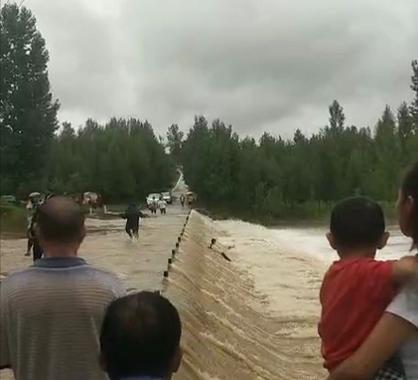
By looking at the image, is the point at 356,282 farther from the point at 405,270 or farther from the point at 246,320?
the point at 246,320

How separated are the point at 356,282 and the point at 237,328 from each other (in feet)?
33.3

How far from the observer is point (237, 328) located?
42.4ft

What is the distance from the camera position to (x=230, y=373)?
9.78m

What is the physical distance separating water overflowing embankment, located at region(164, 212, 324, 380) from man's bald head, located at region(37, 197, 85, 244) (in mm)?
4028

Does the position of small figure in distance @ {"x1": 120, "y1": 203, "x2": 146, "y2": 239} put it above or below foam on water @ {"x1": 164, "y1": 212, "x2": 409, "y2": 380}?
above

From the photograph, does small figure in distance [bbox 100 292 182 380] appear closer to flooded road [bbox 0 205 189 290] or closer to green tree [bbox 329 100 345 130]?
flooded road [bbox 0 205 189 290]

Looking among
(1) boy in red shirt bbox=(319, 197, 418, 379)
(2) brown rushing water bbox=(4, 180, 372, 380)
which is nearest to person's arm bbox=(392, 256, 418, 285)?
(1) boy in red shirt bbox=(319, 197, 418, 379)

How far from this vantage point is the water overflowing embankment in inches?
380

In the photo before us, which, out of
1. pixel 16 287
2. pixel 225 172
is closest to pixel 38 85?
pixel 225 172

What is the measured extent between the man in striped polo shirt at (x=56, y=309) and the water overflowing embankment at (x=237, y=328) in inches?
156

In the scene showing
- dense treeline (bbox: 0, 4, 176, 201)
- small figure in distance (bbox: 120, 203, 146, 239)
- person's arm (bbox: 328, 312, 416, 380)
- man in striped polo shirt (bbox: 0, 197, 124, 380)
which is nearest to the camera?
person's arm (bbox: 328, 312, 416, 380)

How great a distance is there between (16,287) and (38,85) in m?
57.9

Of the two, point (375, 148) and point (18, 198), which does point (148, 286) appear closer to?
point (18, 198)

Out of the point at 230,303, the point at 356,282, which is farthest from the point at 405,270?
the point at 230,303
